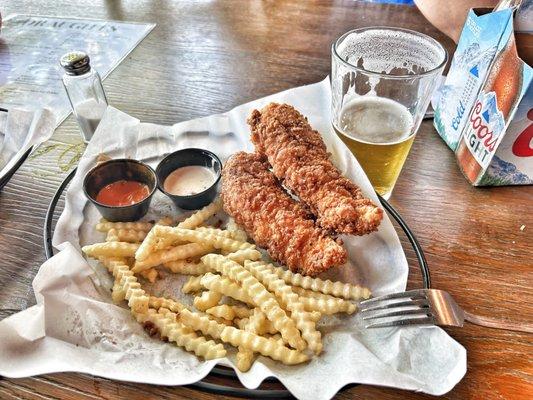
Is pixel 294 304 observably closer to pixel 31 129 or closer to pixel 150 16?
pixel 31 129

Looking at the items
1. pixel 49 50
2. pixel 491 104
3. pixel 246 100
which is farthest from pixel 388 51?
pixel 49 50

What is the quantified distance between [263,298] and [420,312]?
484 millimetres

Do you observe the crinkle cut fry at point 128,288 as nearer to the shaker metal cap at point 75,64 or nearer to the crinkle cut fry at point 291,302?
the crinkle cut fry at point 291,302

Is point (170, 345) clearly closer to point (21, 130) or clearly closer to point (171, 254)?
point (171, 254)

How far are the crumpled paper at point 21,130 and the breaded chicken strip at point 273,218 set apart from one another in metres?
0.96

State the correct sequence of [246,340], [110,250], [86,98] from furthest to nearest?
[86,98], [110,250], [246,340]

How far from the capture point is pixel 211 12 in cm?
353

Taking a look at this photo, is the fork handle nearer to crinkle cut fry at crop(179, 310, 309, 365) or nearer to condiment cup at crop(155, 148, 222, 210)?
crinkle cut fry at crop(179, 310, 309, 365)

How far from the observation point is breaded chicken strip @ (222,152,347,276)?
1.56 meters

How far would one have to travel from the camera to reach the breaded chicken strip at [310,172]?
1.56 m

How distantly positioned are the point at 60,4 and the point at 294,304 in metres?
3.55

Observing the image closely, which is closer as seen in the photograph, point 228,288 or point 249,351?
point 249,351

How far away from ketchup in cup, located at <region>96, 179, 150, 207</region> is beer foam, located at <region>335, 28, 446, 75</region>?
3.40 ft

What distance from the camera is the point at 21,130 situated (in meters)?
2.17
